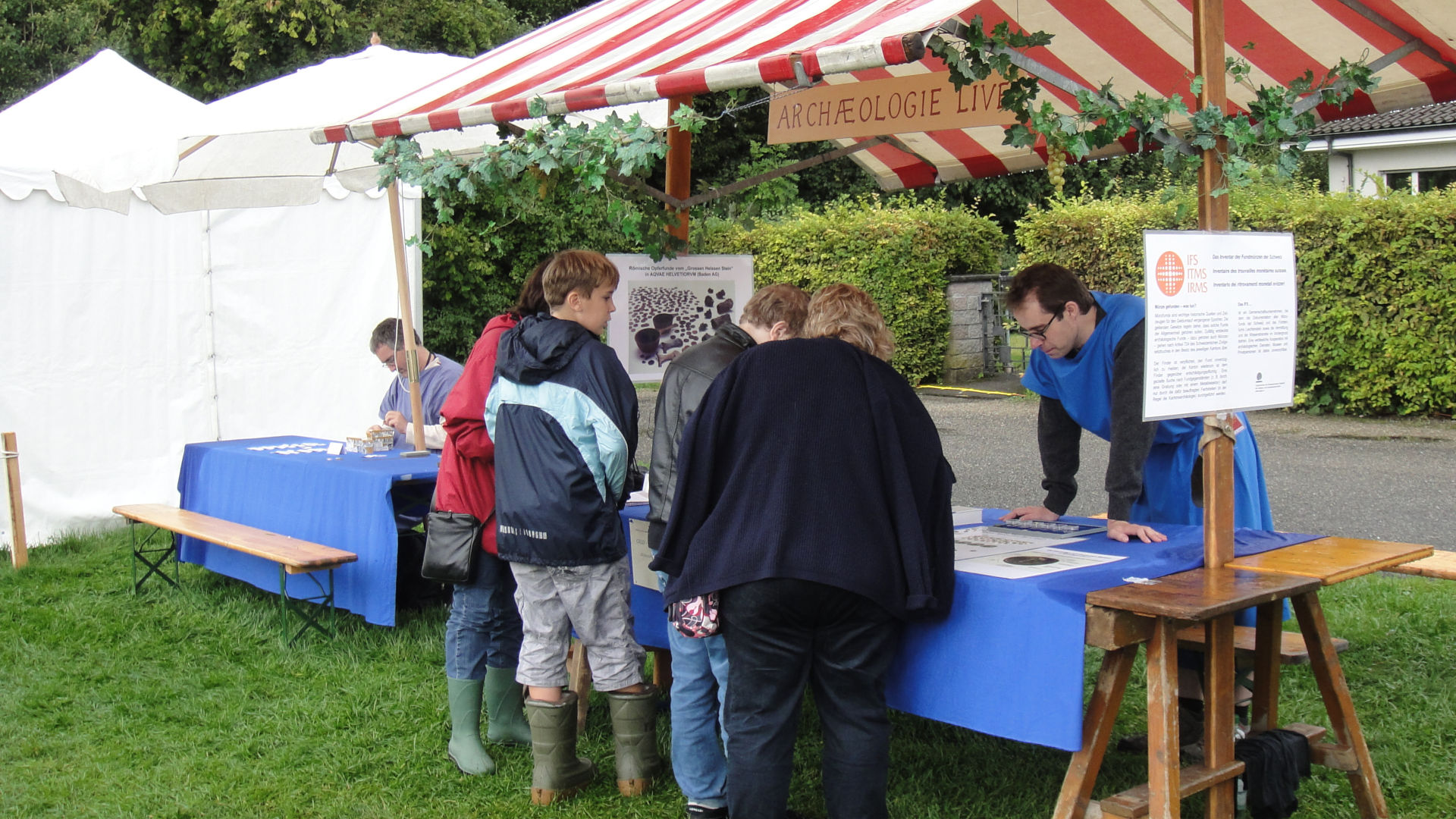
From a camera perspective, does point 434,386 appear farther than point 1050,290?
Yes

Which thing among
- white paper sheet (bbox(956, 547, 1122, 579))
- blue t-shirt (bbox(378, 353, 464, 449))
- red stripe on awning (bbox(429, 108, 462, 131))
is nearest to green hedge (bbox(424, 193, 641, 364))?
blue t-shirt (bbox(378, 353, 464, 449))

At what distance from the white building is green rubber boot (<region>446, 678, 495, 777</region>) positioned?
1773 centimetres

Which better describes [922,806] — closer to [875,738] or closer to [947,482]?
[875,738]

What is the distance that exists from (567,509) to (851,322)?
41.0 inches

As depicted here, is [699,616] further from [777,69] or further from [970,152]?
[970,152]

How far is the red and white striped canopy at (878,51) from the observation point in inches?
121

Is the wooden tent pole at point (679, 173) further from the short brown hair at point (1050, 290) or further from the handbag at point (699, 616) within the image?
the handbag at point (699, 616)

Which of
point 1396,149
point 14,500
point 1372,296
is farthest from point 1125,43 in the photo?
point 1396,149

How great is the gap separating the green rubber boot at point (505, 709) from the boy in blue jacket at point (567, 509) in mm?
447

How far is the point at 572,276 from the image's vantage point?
3648 millimetres

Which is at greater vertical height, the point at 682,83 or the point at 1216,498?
the point at 682,83

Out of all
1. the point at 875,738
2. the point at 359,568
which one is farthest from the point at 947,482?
the point at 359,568

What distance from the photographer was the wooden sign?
3982 mm

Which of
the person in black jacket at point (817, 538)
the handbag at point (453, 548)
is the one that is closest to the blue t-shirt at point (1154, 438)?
the person in black jacket at point (817, 538)
